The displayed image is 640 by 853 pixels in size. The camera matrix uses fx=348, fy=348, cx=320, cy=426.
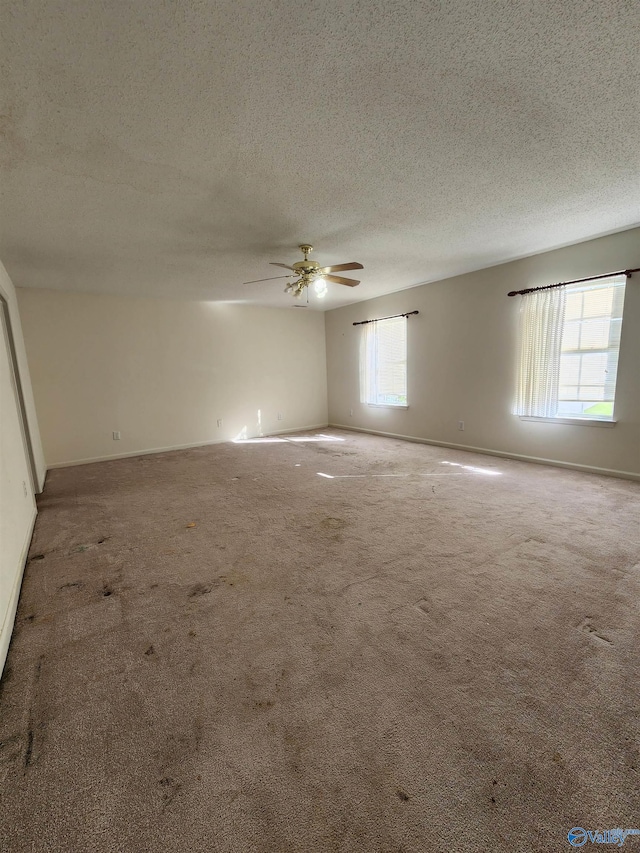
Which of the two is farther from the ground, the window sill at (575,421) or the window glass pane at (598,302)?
the window glass pane at (598,302)

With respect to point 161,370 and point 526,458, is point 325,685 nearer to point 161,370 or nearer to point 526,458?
point 526,458

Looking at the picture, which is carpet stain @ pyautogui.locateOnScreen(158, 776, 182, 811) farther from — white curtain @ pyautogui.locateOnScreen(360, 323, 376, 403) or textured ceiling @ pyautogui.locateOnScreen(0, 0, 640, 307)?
white curtain @ pyautogui.locateOnScreen(360, 323, 376, 403)

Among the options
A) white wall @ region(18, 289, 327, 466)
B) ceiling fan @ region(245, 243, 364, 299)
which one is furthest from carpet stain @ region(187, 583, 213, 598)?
white wall @ region(18, 289, 327, 466)

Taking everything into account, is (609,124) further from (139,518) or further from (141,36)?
(139,518)

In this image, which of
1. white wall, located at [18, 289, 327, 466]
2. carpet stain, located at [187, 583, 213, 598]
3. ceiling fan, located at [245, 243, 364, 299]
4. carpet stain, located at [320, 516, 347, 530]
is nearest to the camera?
carpet stain, located at [187, 583, 213, 598]

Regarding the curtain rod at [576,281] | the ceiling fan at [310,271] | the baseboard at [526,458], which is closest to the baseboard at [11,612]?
the ceiling fan at [310,271]

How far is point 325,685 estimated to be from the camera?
1373mm

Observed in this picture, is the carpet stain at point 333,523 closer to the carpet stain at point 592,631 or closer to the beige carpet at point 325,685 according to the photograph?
the beige carpet at point 325,685

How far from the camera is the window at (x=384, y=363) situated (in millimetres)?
5816

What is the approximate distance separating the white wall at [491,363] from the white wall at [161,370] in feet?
4.53

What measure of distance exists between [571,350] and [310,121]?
3.66m

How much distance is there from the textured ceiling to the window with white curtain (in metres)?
0.72

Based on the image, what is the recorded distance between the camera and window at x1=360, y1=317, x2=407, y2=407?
582 cm

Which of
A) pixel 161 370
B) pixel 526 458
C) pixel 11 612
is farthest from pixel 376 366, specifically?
pixel 11 612
